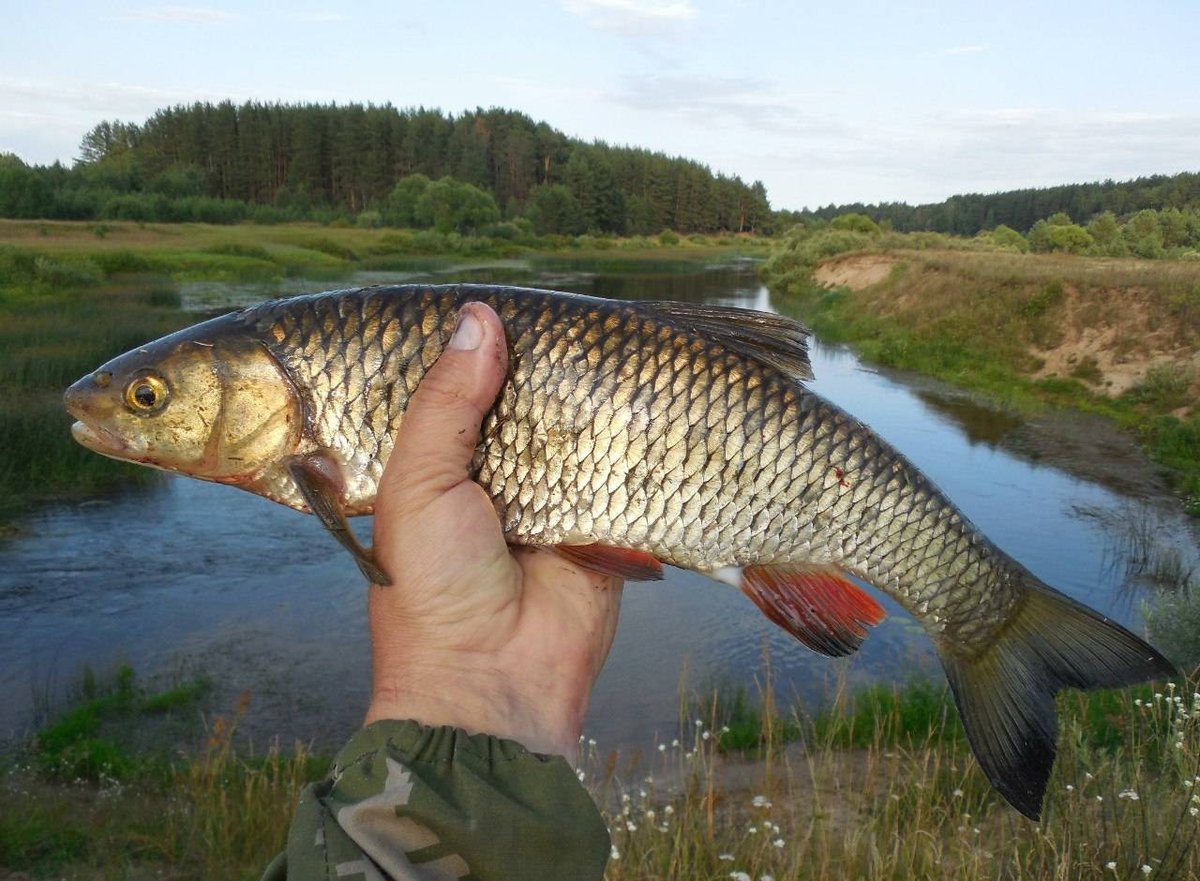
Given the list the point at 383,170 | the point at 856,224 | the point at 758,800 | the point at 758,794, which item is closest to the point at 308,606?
the point at 758,794

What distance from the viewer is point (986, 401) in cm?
1800

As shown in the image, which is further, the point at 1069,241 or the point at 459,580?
the point at 1069,241

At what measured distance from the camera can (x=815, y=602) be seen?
7.54 feet

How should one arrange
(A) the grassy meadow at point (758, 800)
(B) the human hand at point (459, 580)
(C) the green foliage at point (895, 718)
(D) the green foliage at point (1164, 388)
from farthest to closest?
(D) the green foliage at point (1164, 388), (C) the green foliage at point (895, 718), (A) the grassy meadow at point (758, 800), (B) the human hand at point (459, 580)

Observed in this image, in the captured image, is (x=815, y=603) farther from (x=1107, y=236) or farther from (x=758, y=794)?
(x=1107, y=236)

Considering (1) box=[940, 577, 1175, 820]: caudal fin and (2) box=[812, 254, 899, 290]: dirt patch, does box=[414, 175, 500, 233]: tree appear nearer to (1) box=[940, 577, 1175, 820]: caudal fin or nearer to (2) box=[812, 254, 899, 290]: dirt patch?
(2) box=[812, 254, 899, 290]: dirt patch

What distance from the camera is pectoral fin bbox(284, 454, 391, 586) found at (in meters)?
1.96

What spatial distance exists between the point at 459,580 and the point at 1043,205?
101 m

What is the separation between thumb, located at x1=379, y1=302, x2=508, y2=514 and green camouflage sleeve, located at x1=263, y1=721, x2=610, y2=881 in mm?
524

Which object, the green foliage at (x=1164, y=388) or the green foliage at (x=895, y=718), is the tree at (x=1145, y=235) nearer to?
the green foliage at (x=1164, y=388)

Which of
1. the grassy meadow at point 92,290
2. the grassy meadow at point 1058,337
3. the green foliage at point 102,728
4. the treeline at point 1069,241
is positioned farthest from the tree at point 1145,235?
the green foliage at point 102,728

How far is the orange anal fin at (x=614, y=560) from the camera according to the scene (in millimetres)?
2133

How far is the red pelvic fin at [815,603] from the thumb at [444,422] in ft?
2.59

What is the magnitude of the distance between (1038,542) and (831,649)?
9.26 m
